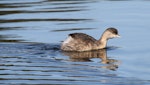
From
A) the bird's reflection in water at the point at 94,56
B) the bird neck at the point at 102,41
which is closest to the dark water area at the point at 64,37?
the bird's reflection in water at the point at 94,56

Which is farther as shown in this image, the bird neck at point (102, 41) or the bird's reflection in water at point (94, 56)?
the bird neck at point (102, 41)

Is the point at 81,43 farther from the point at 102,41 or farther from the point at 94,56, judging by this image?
the point at 94,56

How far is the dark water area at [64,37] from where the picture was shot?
53.4 ft

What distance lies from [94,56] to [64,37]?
97.7 inches

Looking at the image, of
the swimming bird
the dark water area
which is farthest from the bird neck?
the dark water area

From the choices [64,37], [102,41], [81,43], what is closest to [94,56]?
[81,43]

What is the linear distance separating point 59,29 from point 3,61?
5.36 metres

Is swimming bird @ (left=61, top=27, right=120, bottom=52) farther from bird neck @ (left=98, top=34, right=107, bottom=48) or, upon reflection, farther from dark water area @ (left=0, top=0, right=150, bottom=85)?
dark water area @ (left=0, top=0, right=150, bottom=85)

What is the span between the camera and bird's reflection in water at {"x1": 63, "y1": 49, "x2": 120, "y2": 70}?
1795 cm

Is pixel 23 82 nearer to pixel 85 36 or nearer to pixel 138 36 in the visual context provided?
pixel 85 36

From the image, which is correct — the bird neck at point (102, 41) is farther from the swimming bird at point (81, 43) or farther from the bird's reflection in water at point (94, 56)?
the bird's reflection in water at point (94, 56)

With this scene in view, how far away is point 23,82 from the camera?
15492mm

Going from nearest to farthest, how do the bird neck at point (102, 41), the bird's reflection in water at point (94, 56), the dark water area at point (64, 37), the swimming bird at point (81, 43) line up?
the dark water area at point (64, 37) → the bird's reflection in water at point (94, 56) → the swimming bird at point (81, 43) → the bird neck at point (102, 41)

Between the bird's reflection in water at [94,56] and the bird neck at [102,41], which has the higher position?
the bird neck at [102,41]
